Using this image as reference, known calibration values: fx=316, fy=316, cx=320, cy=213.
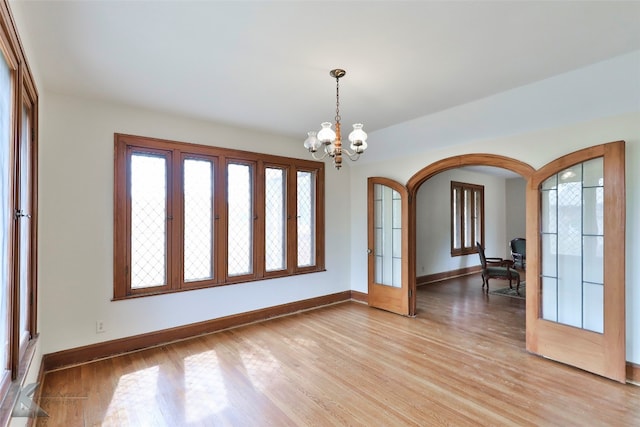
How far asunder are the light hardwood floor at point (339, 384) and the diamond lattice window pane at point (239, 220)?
2.94 feet

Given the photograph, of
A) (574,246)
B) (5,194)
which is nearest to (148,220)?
(5,194)

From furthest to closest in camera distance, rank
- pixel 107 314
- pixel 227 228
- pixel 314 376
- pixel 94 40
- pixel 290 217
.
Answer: pixel 290 217, pixel 227 228, pixel 107 314, pixel 314 376, pixel 94 40

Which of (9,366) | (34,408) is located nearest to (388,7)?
(9,366)

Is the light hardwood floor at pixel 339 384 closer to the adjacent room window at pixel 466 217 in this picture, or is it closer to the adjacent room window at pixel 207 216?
the adjacent room window at pixel 207 216

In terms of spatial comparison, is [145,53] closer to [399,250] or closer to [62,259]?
[62,259]

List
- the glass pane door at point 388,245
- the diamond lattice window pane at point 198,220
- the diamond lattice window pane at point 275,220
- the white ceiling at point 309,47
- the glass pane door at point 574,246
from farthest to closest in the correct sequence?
1. the glass pane door at point 388,245
2. the diamond lattice window pane at point 275,220
3. the diamond lattice window pane at point 198,220
4. the glass pane door at point 574,246
5. the white ceiling at point 309,47

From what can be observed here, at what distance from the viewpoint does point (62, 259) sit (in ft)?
10.4

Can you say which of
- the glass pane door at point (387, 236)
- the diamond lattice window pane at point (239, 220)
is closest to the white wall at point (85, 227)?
the diamond lattice window pane at point (239, 220)

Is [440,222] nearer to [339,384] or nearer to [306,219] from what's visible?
[306,219]

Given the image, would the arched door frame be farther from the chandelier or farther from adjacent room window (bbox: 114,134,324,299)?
the chandelier

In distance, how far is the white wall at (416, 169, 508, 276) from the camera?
23.5 ft

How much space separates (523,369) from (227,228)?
3.66 meters

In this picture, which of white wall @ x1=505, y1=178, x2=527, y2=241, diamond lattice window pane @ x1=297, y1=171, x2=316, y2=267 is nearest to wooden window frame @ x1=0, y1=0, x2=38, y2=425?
diamond lattice window pane @ x1=297, y1=171, x2=316, y2=267

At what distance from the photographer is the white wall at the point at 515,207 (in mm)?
9117
